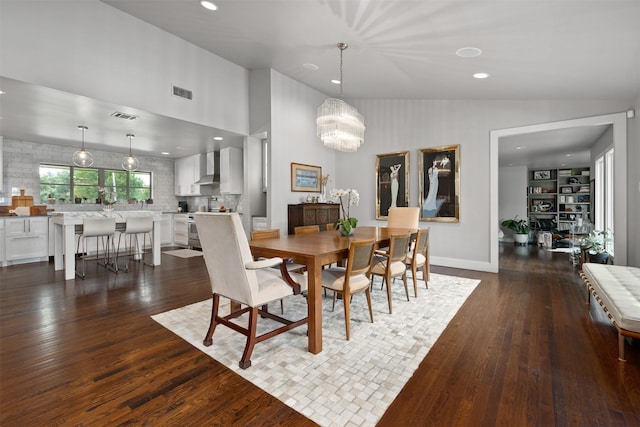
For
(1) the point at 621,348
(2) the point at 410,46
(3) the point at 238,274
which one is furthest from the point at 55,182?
(1) the point at 621,348

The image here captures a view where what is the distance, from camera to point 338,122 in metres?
3.77

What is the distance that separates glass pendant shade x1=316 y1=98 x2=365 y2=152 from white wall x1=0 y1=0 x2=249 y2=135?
83.1 inches

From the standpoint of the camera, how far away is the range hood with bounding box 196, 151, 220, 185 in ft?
23.7

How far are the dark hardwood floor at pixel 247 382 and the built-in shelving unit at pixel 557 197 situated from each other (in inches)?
298

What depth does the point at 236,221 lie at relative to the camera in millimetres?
2012

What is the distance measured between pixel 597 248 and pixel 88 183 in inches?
400

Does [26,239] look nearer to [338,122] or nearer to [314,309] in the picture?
[338,122]

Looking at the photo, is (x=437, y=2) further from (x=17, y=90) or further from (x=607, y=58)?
(x=17, y=90)

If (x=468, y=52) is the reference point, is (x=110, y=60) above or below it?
above

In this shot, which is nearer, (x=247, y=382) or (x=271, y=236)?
(x=247, y=382)

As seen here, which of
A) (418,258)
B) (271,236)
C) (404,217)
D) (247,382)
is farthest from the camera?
(404,217)

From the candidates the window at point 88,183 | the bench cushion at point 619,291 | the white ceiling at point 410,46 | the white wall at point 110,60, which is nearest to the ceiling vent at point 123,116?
the white ceiling at point 410,46

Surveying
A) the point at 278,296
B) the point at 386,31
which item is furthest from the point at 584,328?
the point at 386,31

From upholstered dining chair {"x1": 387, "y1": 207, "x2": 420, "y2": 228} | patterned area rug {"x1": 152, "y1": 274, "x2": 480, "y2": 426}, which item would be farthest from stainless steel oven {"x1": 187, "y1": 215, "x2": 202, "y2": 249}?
upholstered dining chair {"x1": 387, "y1": 207, "x2": 420, "y2": 228}
